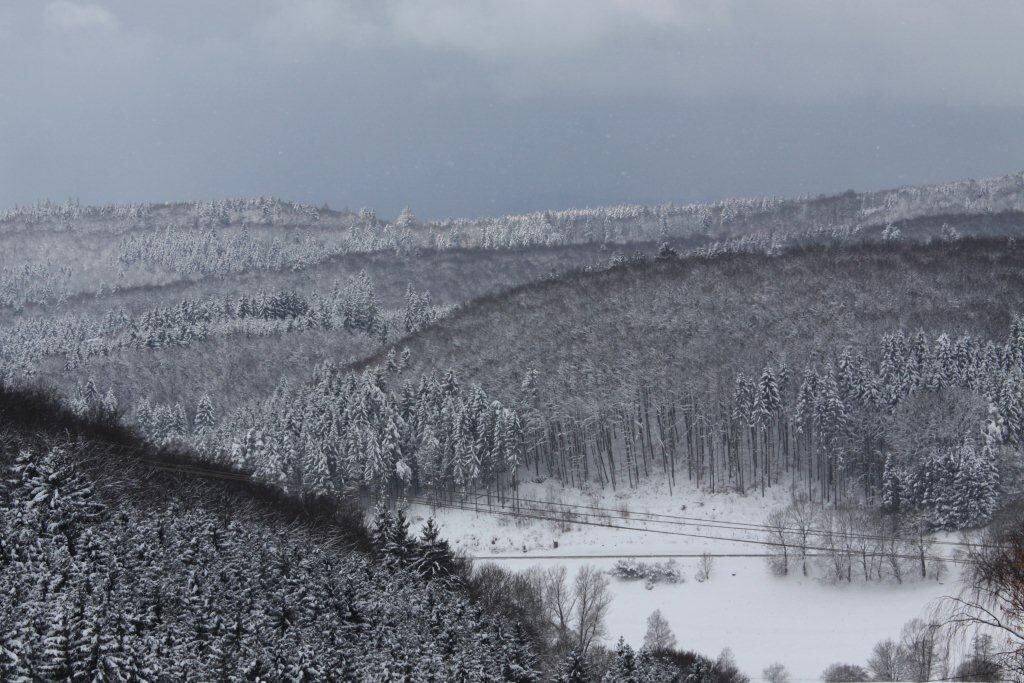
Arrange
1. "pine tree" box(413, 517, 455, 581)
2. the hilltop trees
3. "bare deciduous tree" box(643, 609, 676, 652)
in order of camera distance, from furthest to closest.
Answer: "bare deciduous tree" box(643, 609, 676, 652)
"pine tree" box(413, 517, 455, 581)
the hilltop trees

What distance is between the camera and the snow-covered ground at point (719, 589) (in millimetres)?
65562

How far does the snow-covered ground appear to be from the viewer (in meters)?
65.6

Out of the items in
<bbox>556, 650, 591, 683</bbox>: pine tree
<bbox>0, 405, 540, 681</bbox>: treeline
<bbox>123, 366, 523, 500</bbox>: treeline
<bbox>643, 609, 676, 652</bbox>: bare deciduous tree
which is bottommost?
<bbox>643, 609, 676, 652</bbox>: bare deciduous tree

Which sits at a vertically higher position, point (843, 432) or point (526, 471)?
point (843, 432)

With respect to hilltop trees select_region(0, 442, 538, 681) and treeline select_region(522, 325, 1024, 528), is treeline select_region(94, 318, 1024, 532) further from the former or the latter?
hilltop trees select_region(0, 442, 538, 681)

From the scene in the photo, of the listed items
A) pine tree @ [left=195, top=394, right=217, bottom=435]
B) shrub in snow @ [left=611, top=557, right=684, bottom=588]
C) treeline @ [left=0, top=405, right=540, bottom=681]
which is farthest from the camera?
pine tree @ [left=195, top=394, right=217, bottom=435]

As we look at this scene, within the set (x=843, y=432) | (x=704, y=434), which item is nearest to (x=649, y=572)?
(x=843, y=432)

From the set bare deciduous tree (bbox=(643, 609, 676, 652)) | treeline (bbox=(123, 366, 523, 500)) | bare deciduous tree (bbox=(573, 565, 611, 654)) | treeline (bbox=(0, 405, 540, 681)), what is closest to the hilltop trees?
treeline (bbox=(0, 405, 540, 681))

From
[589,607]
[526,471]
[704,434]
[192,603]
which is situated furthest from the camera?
[526,471]

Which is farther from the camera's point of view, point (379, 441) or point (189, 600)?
point (379, 441)

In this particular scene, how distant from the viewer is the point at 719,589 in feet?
249

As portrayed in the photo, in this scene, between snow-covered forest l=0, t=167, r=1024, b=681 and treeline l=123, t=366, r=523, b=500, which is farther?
treeline l=123, t=366, r=523, b=500

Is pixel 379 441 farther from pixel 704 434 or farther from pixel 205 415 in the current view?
pixel 205 415

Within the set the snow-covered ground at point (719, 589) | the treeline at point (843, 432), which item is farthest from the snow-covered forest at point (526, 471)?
the snow-covered ground at point (719, 589)
